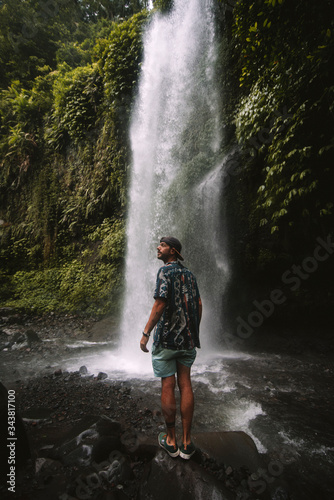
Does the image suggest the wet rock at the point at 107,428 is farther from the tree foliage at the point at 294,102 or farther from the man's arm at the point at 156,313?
the tree foliage at the point at 294,102

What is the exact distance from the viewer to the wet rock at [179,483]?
199 cm

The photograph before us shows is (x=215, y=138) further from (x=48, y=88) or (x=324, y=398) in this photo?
(x=48, y=88)

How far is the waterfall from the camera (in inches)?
283

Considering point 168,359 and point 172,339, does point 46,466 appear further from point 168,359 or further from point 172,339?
point 172,339

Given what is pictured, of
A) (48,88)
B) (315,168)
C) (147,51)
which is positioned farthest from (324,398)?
(48,88)

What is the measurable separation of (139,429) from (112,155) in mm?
10244

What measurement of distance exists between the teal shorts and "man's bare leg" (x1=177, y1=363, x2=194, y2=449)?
0.07 metres

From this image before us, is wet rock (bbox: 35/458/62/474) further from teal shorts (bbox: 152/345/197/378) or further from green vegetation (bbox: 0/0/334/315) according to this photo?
green vegetation (bbox: 0/0/334/315)

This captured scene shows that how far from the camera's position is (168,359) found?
2496 millimetres

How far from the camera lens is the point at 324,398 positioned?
428 cm

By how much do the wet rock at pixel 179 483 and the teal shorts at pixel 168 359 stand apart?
0.75m

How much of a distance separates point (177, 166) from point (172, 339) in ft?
24.6

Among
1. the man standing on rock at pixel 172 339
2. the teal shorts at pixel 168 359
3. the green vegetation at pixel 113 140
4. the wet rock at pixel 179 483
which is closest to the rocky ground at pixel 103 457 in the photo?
the wet rock at pixel 179 483

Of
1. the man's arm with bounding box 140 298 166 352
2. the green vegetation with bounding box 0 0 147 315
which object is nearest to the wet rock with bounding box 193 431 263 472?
the man's arm with bounding box 140 298 166 352
